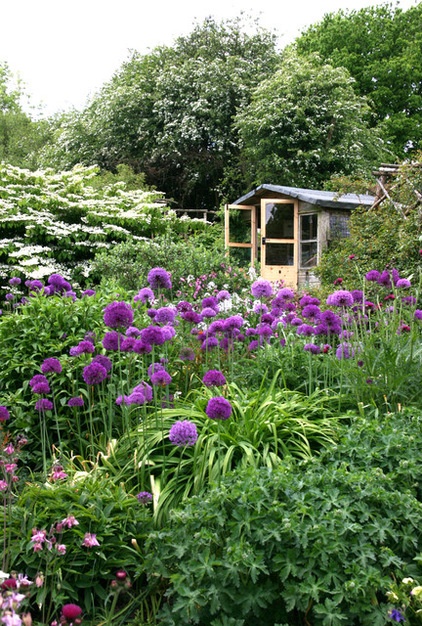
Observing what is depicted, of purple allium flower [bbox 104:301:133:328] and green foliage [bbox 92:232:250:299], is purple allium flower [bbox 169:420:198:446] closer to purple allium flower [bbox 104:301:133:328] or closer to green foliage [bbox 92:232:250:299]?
purple allium flower [bbox 104:301:133:328]

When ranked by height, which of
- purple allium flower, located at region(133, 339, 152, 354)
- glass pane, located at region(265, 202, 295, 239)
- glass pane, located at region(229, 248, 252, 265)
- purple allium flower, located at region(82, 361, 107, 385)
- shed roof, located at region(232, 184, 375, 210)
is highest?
shed roof, located at region(232, 184, 375, 210)

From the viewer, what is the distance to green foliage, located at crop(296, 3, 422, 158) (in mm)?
24156

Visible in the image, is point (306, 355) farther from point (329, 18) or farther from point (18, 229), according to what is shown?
point (329, 18)

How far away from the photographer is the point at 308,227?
14266mm

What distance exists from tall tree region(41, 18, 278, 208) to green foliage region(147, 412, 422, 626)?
19427mm

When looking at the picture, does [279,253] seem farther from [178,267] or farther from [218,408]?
[218,408]

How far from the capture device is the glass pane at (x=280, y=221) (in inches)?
574

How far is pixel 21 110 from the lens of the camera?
1438 inches

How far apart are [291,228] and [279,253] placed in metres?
0.66

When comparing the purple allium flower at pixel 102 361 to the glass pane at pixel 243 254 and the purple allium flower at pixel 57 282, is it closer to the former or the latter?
the purple allium flower at pixel 57 282

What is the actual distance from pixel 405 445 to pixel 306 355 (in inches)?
57.7

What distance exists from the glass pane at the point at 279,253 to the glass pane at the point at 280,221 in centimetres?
21

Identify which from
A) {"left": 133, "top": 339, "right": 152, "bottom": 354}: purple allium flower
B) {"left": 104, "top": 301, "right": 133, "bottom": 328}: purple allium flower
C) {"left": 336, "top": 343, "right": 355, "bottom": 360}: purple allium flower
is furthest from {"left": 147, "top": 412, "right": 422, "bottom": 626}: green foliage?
{"left": 336, "top": 343, "right": 355, "bottom": 360}: purple allium flower

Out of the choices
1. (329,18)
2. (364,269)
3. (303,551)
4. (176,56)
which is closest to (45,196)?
(364,269)
